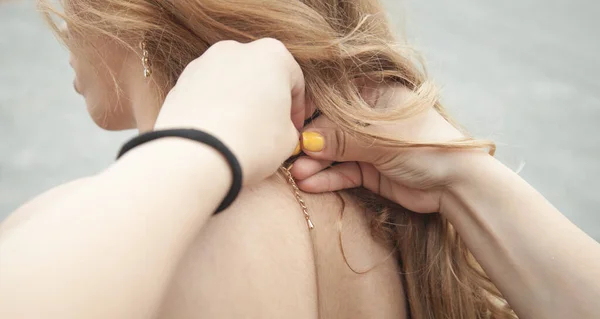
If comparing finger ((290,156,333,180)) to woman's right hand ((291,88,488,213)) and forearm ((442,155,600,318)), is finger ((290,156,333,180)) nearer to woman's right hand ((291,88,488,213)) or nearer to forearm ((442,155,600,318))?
woman's right hand ((291,88,488,213))

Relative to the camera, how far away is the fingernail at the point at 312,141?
3.05 feet

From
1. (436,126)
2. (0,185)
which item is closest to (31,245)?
(436,126)

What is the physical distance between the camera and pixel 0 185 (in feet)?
8.43

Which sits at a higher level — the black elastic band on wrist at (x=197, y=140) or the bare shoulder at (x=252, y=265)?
the black elastic band on wrist at (x=197, y=140)

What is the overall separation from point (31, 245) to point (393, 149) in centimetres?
54

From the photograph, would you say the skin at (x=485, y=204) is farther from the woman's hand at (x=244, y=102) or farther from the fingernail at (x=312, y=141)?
the woman's hand at (x=244, y=102)

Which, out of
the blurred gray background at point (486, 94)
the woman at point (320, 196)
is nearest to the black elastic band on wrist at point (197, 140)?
the woman at point (320, 196)

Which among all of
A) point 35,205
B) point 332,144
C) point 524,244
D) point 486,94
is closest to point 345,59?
point 332,144

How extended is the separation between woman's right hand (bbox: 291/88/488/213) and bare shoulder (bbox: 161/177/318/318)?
6 cm

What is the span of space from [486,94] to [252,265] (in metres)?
2.45

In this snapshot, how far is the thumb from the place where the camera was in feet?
3.06

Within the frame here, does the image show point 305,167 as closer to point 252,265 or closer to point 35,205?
point 252,265

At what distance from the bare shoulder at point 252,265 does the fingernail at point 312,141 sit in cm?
6

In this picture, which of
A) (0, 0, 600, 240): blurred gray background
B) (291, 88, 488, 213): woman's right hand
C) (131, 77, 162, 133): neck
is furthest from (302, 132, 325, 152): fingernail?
(0, 0, 600, 240): blurred gray background
